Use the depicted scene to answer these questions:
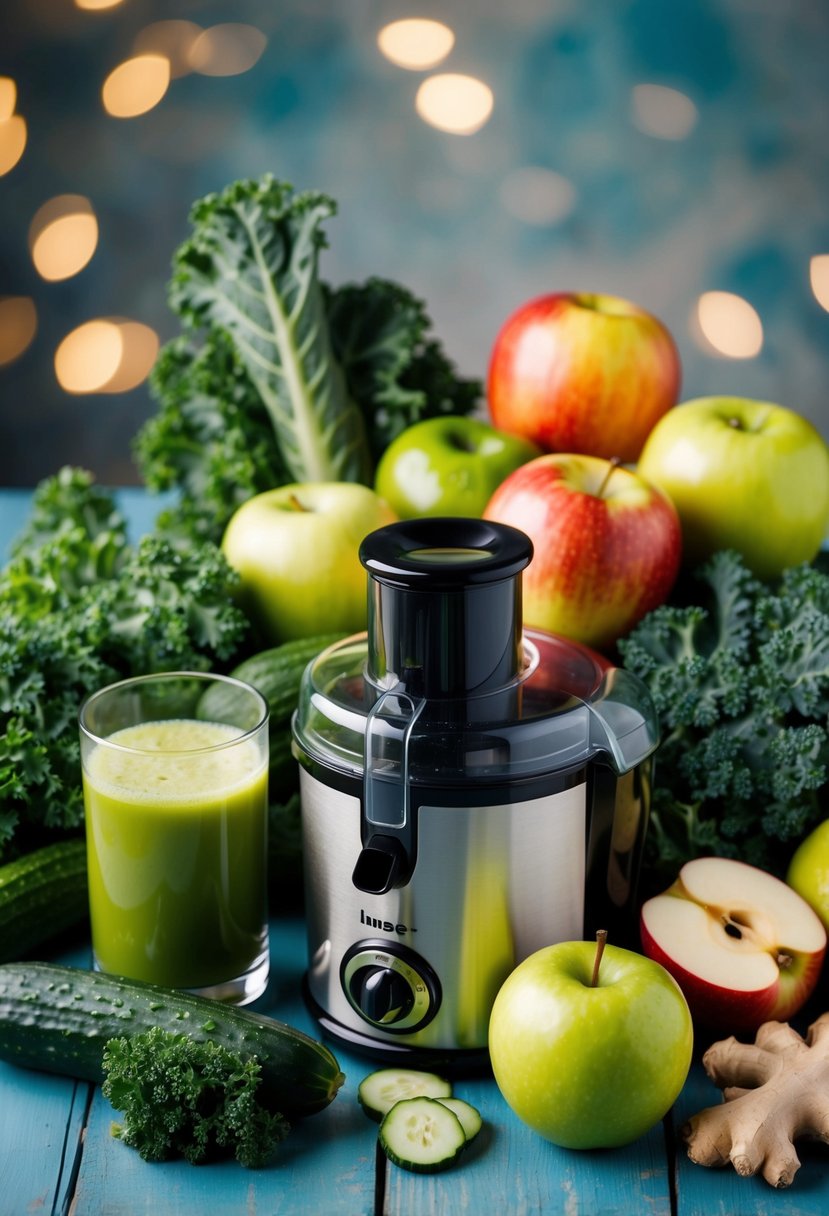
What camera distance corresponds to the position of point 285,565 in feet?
4.24

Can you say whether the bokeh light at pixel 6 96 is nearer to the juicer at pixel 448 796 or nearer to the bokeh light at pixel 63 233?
the bokeh light at pixel 63 233

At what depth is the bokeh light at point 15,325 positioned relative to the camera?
2.84 metres

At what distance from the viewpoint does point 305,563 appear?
129cm

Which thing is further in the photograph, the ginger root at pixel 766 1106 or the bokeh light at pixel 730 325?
the bokeh light at pixel 730 325

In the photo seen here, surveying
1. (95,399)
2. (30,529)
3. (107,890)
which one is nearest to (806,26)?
(95,399)

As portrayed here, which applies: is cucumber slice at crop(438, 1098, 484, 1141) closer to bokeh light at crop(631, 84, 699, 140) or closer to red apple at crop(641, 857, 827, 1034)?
red apple at crop(641, 857, 827, 1034)

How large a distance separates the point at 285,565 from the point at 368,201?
171 centimetres

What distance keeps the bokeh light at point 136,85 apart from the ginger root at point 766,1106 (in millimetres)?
2398

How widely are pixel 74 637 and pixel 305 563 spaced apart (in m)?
0.24

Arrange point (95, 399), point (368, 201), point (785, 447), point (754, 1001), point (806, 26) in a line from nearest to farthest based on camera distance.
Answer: point (754, 1001) → point (785, 447) → point (806, 26) → point (368, 201) → point (95, 399)

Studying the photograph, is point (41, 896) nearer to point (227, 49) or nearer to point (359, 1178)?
point (359, 1178)

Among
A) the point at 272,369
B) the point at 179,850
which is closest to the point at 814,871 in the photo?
the point at 179,850

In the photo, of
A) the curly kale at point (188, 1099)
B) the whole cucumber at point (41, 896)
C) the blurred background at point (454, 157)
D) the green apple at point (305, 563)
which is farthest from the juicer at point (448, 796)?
the blurred background at point (454, 157)

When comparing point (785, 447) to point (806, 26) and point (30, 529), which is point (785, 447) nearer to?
point (30, 529)
